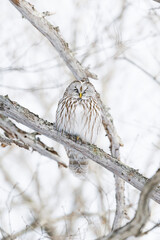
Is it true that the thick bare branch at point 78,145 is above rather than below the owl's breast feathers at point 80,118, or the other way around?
below

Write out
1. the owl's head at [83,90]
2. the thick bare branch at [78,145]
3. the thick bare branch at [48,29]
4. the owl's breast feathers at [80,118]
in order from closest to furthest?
the thick bare branch at [78,145] < the thick bare branch at [48,29] < the owl's breast feathers at [80,118] < the owl's head at [83,90]

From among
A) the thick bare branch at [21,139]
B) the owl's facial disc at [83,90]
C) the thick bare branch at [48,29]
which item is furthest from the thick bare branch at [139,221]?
the owl's facial disc at [83,90]

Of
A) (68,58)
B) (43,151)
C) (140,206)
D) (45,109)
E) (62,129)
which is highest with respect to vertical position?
(45,109)

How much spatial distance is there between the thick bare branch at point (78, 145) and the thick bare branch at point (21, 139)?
0.51 feet

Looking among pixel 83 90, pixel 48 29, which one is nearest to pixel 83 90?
pixel 83 90

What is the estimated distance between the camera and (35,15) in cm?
468

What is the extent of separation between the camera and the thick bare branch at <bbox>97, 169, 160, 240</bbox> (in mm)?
2217

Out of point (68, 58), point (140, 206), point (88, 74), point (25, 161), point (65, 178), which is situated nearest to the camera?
point (140, 206)

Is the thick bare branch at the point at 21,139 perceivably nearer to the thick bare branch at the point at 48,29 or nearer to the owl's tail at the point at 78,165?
the thick bare branch at the point at 48,29

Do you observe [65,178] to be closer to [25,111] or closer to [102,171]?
[102,171]

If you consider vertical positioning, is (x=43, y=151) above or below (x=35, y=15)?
below

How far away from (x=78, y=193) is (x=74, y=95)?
3366 mm

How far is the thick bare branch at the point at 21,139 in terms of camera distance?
3957 mm

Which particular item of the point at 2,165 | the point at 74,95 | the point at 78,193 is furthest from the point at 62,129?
the point at 2,165
